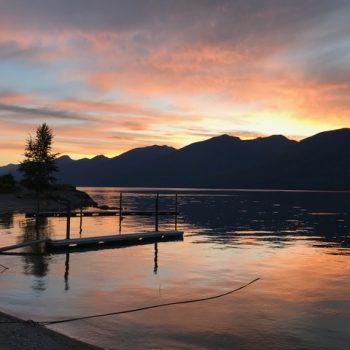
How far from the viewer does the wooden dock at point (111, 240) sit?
Result: 36.0 m

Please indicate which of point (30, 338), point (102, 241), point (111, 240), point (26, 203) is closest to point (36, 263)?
point (102, 241)

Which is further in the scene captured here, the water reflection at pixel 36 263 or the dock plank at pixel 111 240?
the dock plank at pixel 111 240

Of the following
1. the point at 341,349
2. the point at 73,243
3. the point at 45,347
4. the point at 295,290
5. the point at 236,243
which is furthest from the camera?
the point at 236,243

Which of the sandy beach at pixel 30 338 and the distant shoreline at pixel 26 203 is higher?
the distant shoreline at pixel 26 203

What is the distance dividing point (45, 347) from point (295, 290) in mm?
14406

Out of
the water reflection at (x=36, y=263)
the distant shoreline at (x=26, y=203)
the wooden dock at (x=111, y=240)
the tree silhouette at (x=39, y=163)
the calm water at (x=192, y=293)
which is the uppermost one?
the tree silhouette at (x=39, y=163)

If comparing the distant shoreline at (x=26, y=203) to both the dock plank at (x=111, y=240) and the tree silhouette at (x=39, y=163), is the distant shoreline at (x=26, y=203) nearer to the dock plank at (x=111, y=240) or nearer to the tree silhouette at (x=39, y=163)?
the tree silhouette at (x=39, y=163)

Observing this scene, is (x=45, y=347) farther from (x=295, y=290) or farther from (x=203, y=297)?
(x=295, y=290)

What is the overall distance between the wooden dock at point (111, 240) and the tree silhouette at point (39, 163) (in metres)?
33.8

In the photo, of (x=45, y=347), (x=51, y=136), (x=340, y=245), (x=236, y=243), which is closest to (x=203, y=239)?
(x=236, y=243)

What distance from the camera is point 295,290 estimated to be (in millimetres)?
23625

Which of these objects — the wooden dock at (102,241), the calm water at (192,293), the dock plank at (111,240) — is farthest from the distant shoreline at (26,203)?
the calm water at (192,293)

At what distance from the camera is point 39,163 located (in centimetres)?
7344

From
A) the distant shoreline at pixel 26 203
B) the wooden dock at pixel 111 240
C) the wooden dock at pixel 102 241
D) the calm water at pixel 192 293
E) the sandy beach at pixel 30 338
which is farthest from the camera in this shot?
the distant shoreline at pixel 26 203
